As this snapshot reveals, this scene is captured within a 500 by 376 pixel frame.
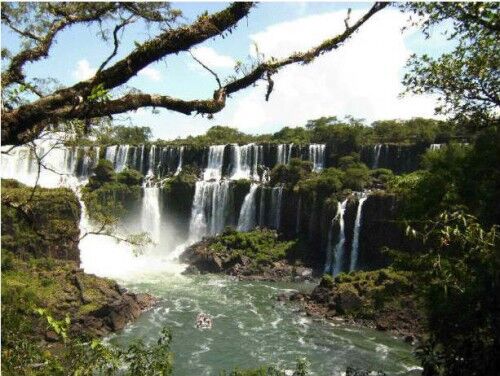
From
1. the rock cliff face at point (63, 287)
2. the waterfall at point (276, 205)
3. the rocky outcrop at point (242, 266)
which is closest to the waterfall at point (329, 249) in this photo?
the rocky outcrop at point (242, 266)

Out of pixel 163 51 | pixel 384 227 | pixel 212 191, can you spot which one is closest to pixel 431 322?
pixel 163 51

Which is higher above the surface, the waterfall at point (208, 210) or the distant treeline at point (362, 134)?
the distant treeline at point (362, 134)

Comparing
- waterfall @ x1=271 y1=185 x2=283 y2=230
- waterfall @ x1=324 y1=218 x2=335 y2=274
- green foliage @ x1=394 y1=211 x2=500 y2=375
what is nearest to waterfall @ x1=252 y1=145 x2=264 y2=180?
waterfall @ x1=271 y1=185 x2=283 y2=230

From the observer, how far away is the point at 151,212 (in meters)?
53.2

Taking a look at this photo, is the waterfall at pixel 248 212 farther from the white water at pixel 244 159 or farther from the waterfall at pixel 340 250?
the waterfall at pixel 340 250

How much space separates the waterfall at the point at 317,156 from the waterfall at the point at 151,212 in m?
17.3

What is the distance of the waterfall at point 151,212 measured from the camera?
5253cm

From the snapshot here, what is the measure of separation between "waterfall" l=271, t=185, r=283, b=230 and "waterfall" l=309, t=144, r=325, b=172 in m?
7.93

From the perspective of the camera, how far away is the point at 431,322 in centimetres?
809

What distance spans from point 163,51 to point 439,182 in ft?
28.8

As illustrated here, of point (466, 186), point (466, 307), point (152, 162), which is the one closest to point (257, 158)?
point (152, 162)

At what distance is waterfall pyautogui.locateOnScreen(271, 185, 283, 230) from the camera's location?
162ft

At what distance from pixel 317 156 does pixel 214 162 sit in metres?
11.8

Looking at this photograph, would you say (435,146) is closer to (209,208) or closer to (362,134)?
(362,134)
